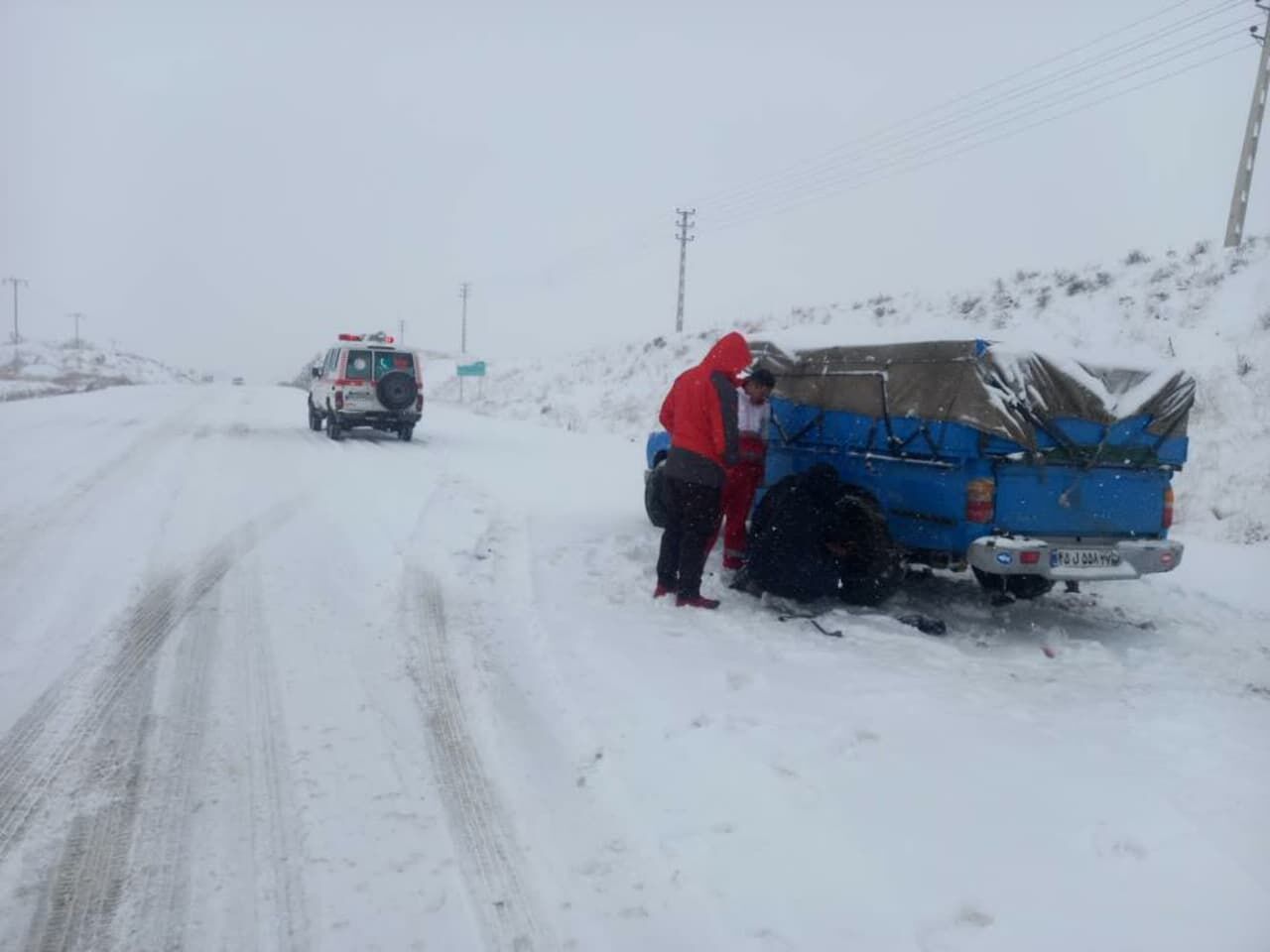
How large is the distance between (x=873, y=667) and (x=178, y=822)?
362cm

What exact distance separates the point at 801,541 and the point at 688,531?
862 millimetres

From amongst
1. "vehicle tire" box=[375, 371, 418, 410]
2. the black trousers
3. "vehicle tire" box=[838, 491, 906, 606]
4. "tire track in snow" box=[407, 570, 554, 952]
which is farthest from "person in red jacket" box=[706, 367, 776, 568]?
"vehicle tire" box=[375, 371, 418, 410]

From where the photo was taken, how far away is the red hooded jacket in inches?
247

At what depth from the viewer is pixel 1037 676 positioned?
5.13 metres

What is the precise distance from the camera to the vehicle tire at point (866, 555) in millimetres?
6117

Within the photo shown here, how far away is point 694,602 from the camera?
6.25m

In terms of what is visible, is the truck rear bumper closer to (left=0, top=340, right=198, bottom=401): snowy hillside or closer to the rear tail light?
the rear tail light

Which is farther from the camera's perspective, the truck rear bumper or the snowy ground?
the truck rear bumper

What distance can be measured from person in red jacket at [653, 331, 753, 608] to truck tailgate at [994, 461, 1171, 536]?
1878 millimetres

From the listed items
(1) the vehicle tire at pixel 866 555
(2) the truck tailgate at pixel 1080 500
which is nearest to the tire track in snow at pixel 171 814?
(1) the vehicle tire at pixel 866 555

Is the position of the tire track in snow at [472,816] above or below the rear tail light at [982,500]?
below

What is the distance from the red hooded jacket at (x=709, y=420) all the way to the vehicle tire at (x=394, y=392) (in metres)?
12.0

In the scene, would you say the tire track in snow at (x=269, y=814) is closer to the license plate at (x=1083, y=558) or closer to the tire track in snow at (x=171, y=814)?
the tire track in snow at (x=171, y=814)

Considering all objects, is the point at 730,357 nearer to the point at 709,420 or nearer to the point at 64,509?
the point at 709,420
